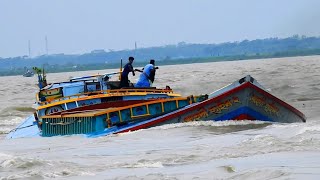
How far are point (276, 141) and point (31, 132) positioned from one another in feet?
34.9

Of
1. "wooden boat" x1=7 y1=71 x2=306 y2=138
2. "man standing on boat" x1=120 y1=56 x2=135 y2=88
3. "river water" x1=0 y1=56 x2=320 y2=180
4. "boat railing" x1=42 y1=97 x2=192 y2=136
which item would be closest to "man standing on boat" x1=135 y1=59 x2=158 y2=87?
"man standing on boat" x1=120 y1=56 x2=135 y2=88

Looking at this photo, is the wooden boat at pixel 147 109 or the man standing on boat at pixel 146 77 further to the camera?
the man standing on boat at pixel 146 77

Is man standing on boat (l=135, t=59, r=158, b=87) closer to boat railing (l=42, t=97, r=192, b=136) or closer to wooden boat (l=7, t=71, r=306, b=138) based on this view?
wooden boat (l=7, t=71, r=306, b=138)

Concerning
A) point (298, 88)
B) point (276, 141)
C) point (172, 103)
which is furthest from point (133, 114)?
point (298, 88)

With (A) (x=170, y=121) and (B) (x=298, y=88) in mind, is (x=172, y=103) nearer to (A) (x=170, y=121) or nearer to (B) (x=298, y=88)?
(A) (x=170, y=121)

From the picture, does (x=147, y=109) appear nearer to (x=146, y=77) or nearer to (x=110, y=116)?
(x=110, y=116)

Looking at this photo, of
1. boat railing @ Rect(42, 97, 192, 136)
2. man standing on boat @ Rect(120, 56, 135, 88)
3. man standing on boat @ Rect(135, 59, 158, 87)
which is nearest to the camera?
boat railing @ Rect(42, 97, 192, 136)

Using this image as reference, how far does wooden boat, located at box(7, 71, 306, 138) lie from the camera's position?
20.7m

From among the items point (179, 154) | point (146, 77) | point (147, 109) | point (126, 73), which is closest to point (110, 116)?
point (147, 109)

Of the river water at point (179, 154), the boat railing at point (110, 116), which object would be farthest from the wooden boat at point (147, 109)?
the river water at point (179, 154)

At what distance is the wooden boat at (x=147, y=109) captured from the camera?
20.7 m

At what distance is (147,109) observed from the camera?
2153cm

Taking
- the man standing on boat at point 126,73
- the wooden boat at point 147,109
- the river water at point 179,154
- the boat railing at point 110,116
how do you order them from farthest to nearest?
the man standing on boat at point 126,73
the boat railing at point 110,116
the wooden boat at point 147,109
the river water at point 179,154

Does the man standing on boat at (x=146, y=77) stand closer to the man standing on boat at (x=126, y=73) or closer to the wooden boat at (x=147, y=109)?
the man standing on boat at (x=126, y=73)
